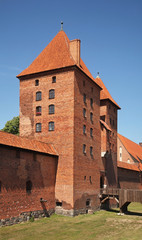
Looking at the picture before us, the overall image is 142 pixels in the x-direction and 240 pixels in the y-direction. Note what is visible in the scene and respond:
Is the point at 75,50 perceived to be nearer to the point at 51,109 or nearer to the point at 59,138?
the point at 51,109

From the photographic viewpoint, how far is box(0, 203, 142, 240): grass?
67.7ft

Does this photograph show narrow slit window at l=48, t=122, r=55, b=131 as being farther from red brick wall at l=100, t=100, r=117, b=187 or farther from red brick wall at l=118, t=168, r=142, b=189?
red brick wall at l=118, t=168, r=142, b=189

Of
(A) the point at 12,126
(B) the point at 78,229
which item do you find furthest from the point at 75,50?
(A) the point at 12,126

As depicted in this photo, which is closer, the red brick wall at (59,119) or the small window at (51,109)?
the red brick wall at (59,119)

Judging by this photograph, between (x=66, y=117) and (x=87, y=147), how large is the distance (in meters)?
4.37

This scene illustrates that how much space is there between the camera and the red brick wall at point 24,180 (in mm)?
23062

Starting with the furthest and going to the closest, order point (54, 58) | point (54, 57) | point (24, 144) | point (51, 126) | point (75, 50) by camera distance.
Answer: point (54, 57)
point (54, 58)
point (75, 50)
point (51, 126)
point (24, 144)

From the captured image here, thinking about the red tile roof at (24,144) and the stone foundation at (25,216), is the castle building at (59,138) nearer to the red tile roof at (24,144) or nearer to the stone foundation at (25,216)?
the red tile roof at (24,144)

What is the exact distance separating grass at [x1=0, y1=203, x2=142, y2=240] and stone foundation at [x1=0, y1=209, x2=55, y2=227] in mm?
417

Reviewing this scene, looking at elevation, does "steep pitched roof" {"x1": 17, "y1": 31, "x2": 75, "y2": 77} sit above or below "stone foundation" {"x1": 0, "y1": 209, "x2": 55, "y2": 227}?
above

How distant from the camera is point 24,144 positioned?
26047mm

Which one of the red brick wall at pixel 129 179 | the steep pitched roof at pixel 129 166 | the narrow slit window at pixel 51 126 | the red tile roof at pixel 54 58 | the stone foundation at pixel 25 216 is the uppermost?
the red tile roof at pixel 54 58

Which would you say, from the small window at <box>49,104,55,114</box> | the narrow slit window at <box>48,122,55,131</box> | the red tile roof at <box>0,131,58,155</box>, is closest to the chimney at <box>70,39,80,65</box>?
the small window at <box>49,104,55,114</box>

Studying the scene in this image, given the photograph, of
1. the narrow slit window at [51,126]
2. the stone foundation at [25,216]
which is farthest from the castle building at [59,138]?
the stone foundation at [25,216]
